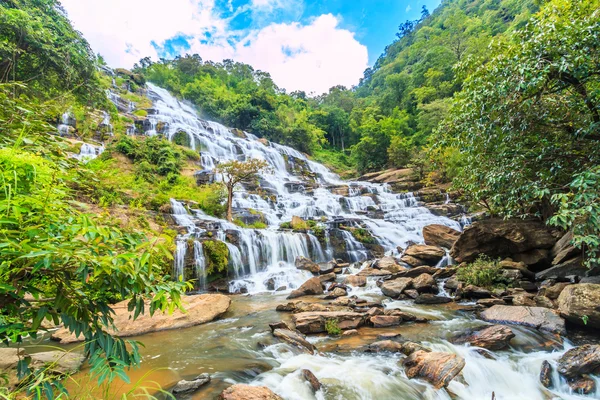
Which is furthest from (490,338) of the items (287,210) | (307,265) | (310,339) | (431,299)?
(287,210)

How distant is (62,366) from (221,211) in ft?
→ 41.4

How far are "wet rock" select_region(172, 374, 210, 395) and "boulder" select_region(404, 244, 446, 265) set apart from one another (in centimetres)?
1028

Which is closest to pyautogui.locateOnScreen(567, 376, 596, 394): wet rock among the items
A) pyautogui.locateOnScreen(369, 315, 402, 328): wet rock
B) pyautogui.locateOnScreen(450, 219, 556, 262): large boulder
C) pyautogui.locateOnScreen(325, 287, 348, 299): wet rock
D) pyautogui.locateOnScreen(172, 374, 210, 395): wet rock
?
pyautogui.locateOnScreen(369, 315, 402, 328): wet rock

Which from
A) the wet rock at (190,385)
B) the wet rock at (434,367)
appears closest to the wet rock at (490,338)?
the wet rock at (434,367)

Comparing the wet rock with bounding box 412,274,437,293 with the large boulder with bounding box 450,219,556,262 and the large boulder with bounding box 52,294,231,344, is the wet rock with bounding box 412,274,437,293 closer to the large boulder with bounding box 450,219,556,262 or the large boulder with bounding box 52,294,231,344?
the large boulder with bounding box 450,219,556,262

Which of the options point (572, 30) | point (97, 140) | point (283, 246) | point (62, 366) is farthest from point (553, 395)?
point (97, 140)

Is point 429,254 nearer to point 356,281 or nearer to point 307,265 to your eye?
point 356,281

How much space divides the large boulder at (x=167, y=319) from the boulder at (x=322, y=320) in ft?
7.18

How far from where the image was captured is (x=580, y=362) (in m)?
4.10

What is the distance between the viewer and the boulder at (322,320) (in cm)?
594

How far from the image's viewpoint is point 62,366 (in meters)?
3.84

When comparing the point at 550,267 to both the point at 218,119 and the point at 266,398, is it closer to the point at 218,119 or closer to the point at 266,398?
the point at 266,398

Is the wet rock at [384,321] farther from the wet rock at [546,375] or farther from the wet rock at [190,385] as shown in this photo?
the wet rock at [190,385]

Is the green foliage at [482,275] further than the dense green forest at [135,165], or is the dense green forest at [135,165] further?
the green foliage at [482,275]
